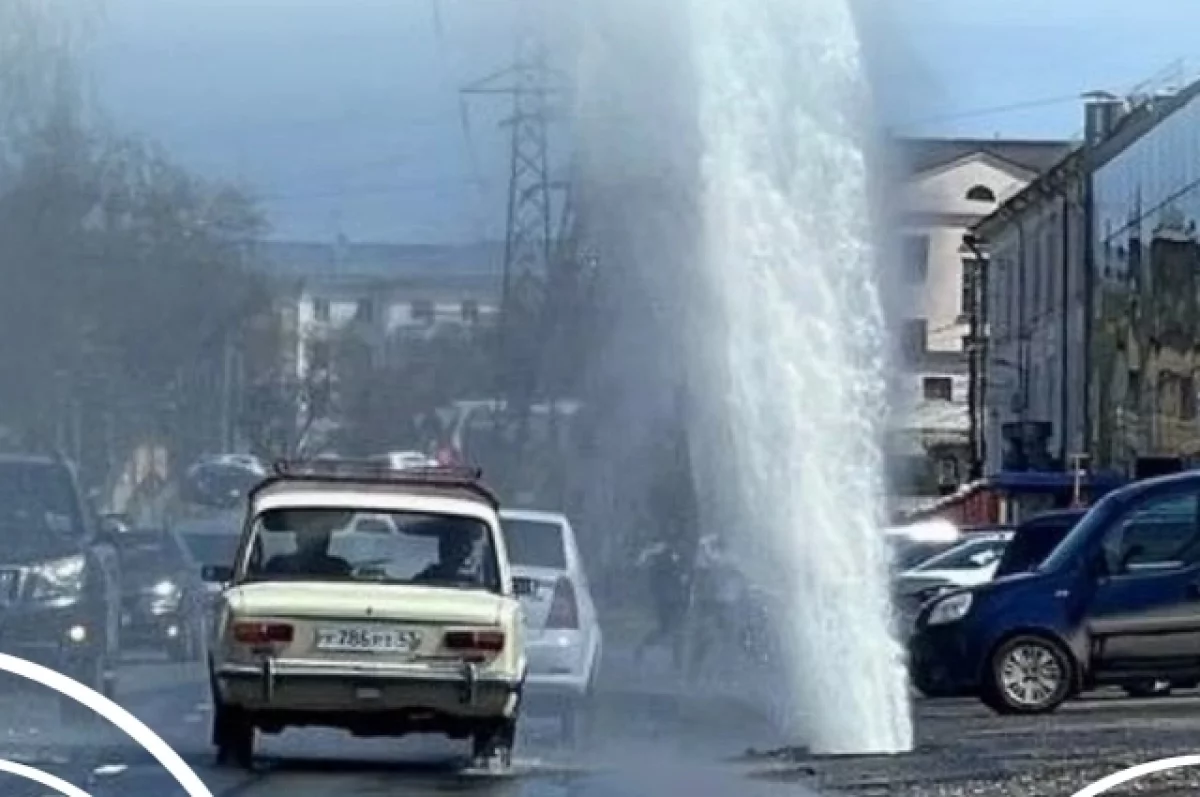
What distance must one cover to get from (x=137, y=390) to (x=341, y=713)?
99.5 ft

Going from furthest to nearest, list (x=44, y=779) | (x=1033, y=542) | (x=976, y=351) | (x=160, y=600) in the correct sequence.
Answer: (x=976, y=351)
(x=160, y=600)
(x=1033, y=542)
(x=44, y=779)

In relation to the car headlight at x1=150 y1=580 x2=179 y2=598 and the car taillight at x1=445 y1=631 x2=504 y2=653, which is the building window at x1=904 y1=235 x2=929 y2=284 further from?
the car taillight at x1=445 y1=631 x2=504 y2=653

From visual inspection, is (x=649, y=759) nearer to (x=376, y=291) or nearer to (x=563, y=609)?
(x=563, y=609)

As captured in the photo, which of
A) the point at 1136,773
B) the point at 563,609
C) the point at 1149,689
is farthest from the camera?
the point at 1149,689

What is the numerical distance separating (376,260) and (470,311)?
66.6 inches

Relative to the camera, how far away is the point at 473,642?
17.9 meters

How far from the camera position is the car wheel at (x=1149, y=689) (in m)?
24.2

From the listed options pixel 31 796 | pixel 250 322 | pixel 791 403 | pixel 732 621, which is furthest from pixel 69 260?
pixel 31 796

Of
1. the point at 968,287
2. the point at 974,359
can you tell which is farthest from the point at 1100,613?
the point at 968,287

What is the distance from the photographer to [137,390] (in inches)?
1873

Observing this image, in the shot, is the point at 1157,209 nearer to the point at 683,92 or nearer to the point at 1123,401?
the point at 1123,401

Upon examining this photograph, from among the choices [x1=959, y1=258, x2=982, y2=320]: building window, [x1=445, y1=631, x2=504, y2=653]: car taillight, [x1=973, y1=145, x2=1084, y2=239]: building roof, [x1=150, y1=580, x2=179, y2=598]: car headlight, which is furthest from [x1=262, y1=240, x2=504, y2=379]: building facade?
[x1=959, y1=258, x2=982, y2=320]: building window

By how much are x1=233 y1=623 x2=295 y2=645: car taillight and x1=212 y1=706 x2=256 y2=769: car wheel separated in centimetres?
42

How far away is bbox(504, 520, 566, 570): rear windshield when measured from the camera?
2273 cm
